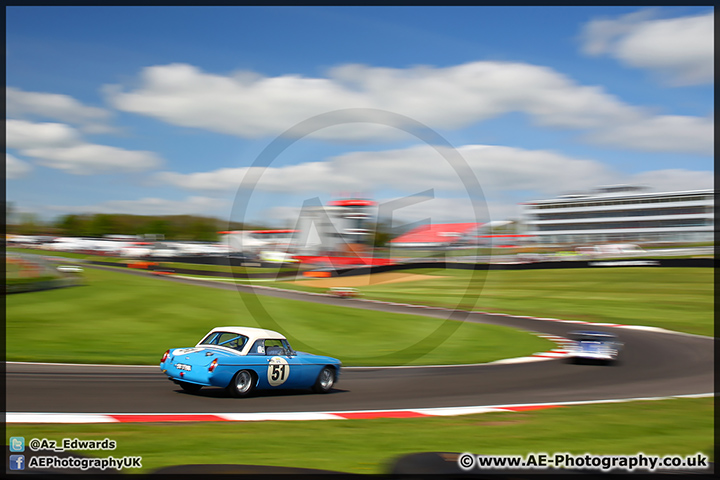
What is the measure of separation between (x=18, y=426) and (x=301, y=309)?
15.7 meters

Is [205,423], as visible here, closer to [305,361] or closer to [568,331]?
[305,361]

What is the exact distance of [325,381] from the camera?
9461 mm

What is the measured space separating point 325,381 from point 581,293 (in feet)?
107

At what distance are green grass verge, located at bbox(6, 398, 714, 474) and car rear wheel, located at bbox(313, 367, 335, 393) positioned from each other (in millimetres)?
2201

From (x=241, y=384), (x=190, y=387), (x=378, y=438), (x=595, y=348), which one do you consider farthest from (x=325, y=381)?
(x=595, y=348)

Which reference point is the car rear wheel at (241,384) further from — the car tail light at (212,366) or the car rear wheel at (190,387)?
the car rear wheel at (190,387)

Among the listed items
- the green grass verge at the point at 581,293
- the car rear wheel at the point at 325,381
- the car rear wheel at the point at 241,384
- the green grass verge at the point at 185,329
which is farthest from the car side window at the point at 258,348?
the green grass verge at the point at 581,293

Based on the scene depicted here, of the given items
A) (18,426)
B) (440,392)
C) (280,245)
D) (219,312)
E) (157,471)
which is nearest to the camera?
(157,471)

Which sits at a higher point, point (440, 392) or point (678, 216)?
point (678, 216)

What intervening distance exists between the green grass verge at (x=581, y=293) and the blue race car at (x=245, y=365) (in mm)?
18045

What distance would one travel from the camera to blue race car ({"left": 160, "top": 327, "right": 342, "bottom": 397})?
816 cm

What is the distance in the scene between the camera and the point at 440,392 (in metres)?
9.77

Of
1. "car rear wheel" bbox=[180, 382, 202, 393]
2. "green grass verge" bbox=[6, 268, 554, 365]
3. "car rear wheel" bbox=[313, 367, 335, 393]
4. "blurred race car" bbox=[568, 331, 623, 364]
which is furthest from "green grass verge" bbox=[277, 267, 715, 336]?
"car rear wheel" bbox=[180, 382, 202, 393]

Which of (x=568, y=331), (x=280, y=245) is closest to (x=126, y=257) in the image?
(x=280, y=245)
